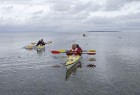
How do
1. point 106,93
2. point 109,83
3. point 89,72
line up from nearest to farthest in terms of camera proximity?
1. point 106,93
2. point 109,83
3. point 89,72

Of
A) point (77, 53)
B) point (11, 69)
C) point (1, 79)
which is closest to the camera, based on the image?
point (1, 79)

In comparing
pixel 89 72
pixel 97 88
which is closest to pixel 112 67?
pixel 89 72

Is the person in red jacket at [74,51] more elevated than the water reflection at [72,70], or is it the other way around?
the person in red jacket at [74,51]

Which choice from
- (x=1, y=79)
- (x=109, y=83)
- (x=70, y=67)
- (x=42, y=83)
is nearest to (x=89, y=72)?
(x=70, y=67)

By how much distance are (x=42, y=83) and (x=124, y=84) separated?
1383 cm

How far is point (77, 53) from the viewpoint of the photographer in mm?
56656

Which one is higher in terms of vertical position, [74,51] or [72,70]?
[74,51]

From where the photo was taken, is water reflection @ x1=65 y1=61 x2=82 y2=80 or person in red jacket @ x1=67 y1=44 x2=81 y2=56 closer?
water reflection @ x1=65 y1=61 x2=82 y2=80

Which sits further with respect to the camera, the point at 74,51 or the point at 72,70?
the point at 74,51

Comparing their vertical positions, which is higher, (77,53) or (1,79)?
(77,53)

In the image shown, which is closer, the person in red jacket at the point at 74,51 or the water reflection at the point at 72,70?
the water reflection at the point at 72,70

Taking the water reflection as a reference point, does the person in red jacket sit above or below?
above

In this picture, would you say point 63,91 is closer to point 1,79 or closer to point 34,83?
point 34,83

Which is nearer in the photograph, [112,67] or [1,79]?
[1,79]
